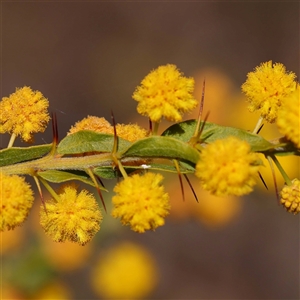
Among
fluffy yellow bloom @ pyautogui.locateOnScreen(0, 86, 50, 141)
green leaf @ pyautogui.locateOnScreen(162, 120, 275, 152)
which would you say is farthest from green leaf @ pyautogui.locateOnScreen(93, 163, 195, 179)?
fluffy yellow bloom @ pyautogui.locateOnScreen(0, 86, 50, 141)

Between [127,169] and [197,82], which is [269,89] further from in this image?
[197,82]

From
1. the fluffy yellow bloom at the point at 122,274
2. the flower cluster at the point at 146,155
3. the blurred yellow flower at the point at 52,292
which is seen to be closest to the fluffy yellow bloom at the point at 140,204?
the flower cluster at the point at 146,155

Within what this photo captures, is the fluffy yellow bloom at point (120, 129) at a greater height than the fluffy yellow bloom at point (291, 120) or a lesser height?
lesser

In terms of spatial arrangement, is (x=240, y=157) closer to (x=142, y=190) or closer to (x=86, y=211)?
(x=142, y=190)

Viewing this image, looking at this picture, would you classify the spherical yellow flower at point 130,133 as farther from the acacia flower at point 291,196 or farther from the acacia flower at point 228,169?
the acacia flower at point 291,196

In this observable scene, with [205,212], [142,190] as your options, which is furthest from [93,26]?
[142,190]

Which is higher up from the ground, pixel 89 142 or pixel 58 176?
pixel 89 142

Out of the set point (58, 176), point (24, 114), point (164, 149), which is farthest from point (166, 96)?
point (24, 114)
